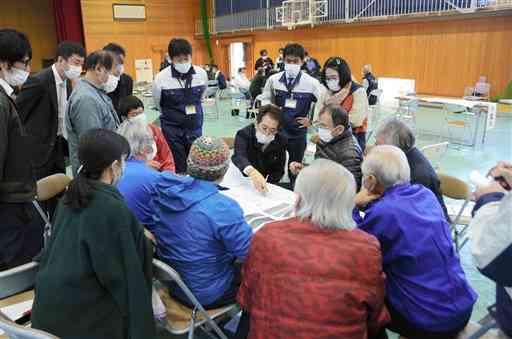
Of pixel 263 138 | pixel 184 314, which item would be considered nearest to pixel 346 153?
pixel 263 138

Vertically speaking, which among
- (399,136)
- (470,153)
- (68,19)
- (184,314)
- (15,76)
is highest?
(68,19)

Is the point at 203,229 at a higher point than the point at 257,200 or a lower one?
higher

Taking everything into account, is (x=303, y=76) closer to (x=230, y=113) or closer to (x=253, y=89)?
(x=253, y=89)

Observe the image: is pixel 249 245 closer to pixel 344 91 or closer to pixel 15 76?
pixel 15 76

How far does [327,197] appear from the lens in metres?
1.36

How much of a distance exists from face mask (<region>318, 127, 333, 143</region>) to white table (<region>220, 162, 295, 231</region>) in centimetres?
52

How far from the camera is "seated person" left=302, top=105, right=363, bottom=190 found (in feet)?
8.57

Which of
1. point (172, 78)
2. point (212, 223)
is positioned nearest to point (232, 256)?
point (212, 223)

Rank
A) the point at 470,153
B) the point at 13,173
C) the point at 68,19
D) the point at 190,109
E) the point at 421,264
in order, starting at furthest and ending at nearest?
1. the point at 68,19
2. the point at 470,153
3. the point at 190,109
4. the point at 13,173
5. the point at 421,264

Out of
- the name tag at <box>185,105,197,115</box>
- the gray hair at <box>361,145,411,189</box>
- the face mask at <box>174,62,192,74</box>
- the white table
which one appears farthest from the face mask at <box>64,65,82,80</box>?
the gray hair at <box>361,145,411,189</box>

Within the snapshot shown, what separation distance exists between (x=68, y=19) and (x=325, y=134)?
1620 centimetres

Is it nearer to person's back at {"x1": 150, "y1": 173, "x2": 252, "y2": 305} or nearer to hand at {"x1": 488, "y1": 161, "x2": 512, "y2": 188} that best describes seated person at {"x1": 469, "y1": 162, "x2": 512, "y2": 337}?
hand at {"x1": 488, "y1": 161, "x2": 512, "y2": 188}

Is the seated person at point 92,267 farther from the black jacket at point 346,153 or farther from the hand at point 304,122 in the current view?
the hand at point 304,122

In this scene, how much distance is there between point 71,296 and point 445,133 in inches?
291
